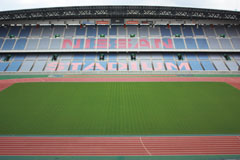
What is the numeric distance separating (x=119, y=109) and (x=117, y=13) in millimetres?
19191

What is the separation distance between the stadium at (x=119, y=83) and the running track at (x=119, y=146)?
0.05 m

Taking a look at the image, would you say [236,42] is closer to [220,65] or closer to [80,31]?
[220,65]

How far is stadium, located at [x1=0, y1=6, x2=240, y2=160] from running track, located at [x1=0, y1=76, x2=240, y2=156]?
0.18ft

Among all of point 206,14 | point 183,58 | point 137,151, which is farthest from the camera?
point 183,58

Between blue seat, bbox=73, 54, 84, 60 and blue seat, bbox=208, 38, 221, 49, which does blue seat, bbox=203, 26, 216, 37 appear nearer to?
blue seat, bbox=208, 38, 221, 49

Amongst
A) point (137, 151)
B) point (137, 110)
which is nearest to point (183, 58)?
point (137, 110)

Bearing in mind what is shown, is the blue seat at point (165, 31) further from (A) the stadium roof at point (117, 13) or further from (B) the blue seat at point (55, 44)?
(B) the blue seat at point (55, 44)

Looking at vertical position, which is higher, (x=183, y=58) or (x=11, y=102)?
(x=183, y=58)

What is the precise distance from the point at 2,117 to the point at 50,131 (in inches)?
175

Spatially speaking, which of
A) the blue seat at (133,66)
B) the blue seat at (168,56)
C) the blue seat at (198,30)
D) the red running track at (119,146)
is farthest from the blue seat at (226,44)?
the red running track at (119,146)

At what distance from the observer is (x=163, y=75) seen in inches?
824

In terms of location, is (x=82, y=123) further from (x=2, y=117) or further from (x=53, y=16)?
(x=53, y=16)

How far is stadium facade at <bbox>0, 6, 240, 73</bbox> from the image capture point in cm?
2317

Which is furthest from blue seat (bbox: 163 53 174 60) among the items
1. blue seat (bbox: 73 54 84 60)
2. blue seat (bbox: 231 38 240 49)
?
blue seat (bbox: 73 54 84 60)
